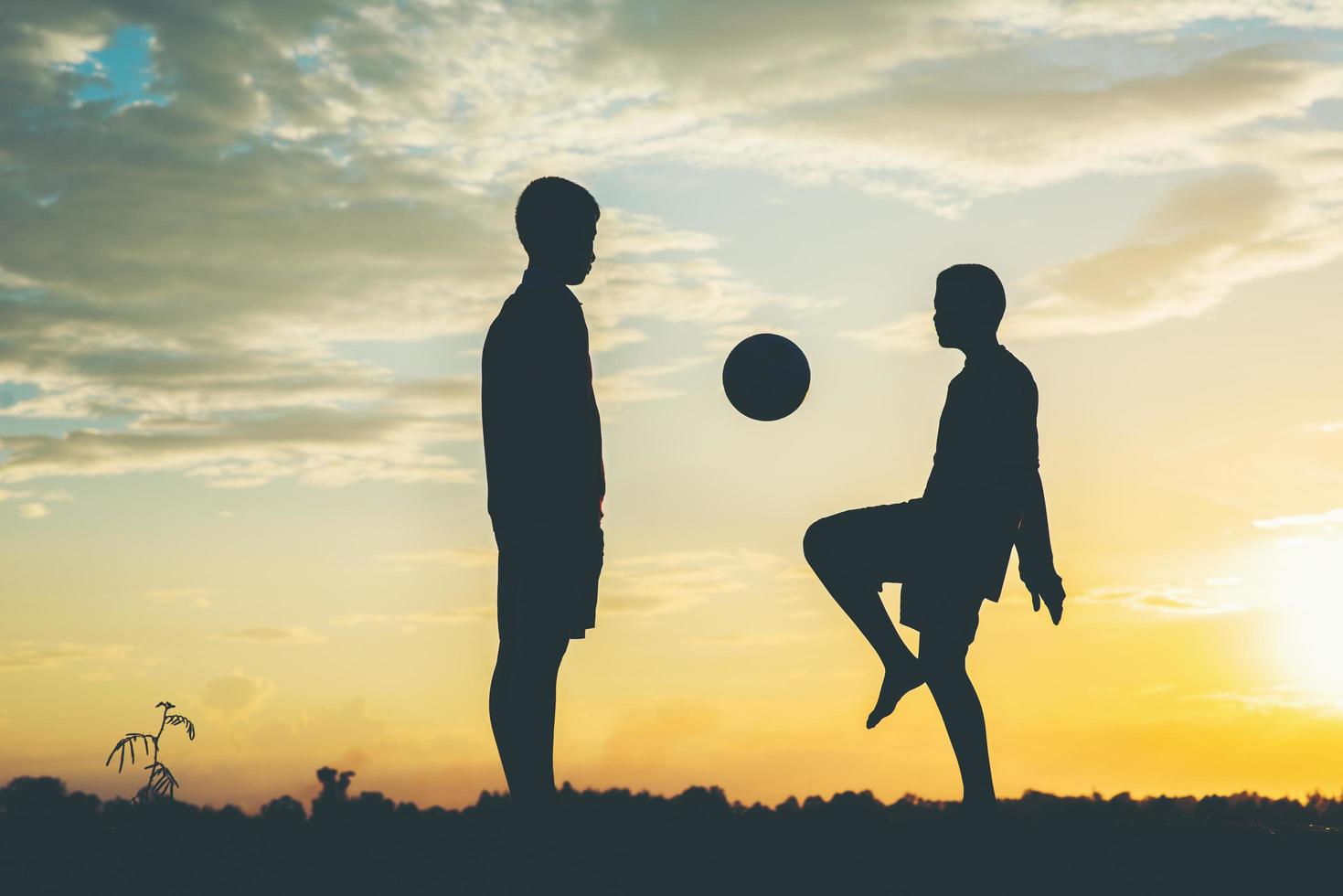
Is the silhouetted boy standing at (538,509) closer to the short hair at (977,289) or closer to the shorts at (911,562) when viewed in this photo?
the shorts at (911,562)

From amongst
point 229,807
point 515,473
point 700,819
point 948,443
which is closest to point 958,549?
→ point 948,443

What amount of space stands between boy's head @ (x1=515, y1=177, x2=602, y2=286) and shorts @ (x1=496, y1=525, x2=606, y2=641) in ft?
4.86

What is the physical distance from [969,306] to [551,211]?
2.80 meters

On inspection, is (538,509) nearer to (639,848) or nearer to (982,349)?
(639,848)

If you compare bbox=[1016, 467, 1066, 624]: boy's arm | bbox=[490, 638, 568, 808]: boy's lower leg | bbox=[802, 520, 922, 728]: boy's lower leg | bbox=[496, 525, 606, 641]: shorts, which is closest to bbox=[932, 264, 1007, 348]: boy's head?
bbox=[1016, 467, 1066, 624]: boy's arm

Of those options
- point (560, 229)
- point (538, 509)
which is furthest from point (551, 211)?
point (538, 509)

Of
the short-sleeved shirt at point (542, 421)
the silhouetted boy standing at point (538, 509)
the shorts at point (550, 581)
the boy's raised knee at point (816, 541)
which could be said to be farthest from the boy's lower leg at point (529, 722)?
the boy's raised knee at point (816, 541)

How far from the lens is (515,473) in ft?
23.3

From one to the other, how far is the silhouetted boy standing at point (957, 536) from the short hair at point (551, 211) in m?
2.53

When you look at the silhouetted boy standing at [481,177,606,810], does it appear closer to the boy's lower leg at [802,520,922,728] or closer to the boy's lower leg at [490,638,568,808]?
the boy's lower leg at [490,638,568,808]

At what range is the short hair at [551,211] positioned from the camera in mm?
7418

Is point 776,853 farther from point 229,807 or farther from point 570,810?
point 229,807

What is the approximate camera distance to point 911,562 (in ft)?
27.3

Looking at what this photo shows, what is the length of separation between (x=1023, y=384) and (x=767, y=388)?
5.76 ft
